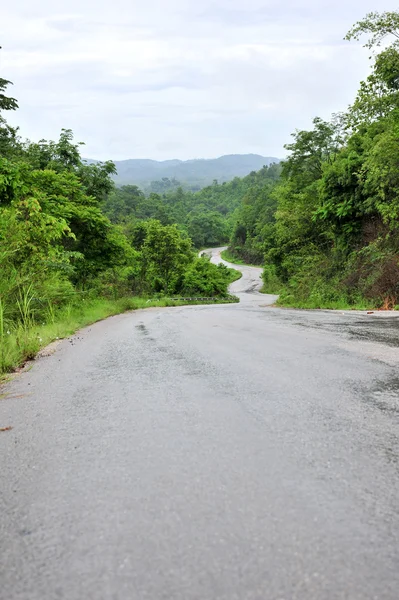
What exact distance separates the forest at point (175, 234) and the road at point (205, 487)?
11.6 ft

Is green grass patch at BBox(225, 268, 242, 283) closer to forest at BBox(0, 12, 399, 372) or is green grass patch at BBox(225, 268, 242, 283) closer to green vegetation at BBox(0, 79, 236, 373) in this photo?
green vegetation at BBox(0, 79, 236, 373)

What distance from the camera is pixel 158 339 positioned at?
30.0 feet

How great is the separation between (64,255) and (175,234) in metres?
27.7

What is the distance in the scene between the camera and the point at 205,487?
263 centimetres

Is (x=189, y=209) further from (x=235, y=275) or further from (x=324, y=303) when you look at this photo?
(x=324, y=303)

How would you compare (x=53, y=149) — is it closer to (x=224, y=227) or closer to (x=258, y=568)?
(x=258, y=568)

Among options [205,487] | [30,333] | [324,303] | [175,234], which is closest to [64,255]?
[30,333]

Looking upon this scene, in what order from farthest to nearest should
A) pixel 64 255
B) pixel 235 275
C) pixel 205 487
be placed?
pixel 235 275, pixel 64 255, pixel 205 487

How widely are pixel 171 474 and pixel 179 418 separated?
41.8 inches

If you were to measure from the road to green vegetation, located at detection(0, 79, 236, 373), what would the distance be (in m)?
3.56

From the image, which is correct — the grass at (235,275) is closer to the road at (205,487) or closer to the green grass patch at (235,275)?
the green grass patch at (235,275)

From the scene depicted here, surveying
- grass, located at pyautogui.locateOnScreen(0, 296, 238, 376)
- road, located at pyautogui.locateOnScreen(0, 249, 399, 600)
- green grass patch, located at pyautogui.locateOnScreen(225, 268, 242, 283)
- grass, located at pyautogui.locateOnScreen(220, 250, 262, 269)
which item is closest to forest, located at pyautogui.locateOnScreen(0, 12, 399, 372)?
grass, located at pyautogui.locateOnScreen(0, 296, 238, 376)

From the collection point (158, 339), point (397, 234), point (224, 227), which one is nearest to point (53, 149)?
point (397, 234)

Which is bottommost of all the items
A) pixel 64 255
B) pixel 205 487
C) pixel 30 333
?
pixel 30 333
